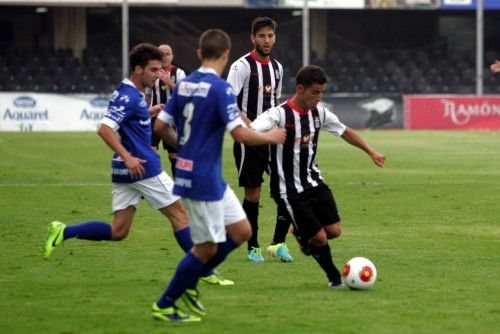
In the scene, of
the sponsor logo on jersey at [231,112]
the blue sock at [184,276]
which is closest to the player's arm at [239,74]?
the sponsor logo on jersey at [231,112]

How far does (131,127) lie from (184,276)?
2166mm

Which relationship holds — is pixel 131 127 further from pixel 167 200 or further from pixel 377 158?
pixel 377 158

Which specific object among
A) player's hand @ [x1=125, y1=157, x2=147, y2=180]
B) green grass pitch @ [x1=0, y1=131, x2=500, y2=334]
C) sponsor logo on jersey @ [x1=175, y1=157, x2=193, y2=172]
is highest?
sponsor logo on jersey @ [x1=175, y1=157, x2=193, y2=172]

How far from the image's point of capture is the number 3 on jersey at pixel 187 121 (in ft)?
28.1

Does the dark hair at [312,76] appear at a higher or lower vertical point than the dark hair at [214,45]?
lower

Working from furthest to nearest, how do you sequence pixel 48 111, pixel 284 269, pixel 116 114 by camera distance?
1. pixel 48 111
2. pixel 284 269
3. pixel 116 114

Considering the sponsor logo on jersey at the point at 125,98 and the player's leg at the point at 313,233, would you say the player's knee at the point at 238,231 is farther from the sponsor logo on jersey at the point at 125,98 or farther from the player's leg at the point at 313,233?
the sponsor logo on jersey at the point at 125,98

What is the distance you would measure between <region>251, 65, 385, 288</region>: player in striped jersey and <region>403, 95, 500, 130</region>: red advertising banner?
30483 millimetres

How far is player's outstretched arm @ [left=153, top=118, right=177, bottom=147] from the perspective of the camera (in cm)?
905

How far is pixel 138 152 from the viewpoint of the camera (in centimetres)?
1038

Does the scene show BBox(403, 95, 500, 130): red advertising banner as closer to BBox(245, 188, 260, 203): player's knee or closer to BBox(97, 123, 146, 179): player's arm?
BBox(245, 188, 260, 203): player's knee

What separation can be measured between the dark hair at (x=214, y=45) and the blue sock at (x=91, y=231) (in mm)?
2593

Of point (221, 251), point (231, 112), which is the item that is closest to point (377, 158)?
point (221, 251)

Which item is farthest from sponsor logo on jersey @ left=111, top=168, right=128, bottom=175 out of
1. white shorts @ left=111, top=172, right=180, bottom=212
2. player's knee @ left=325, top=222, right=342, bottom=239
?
player's knee @ left=325, top=222, right=342, bottom=239
